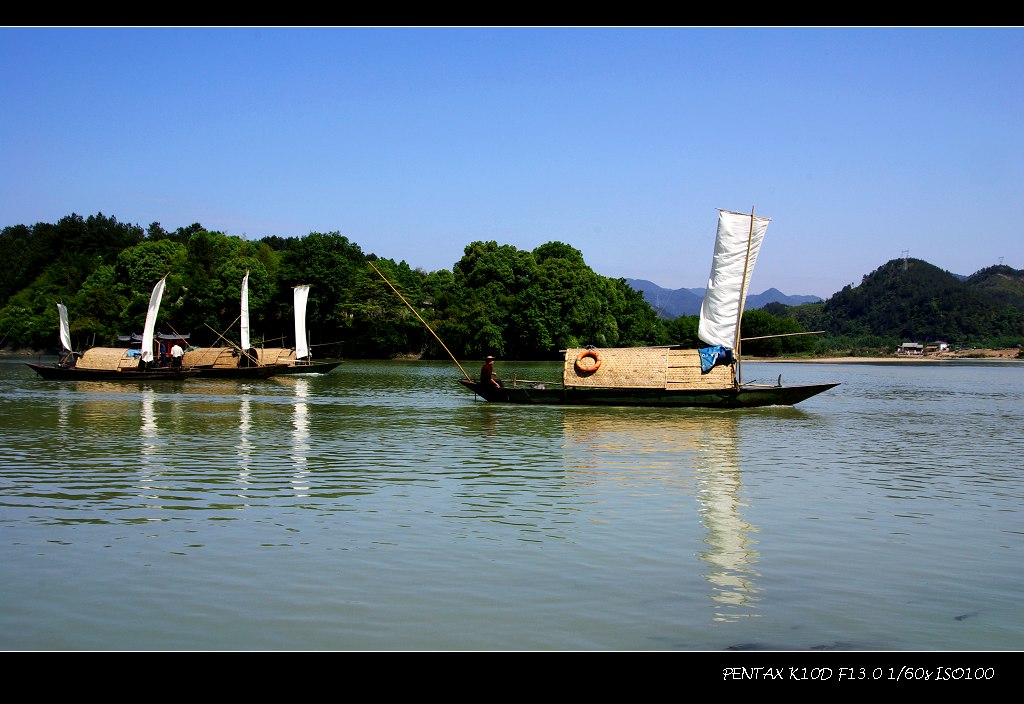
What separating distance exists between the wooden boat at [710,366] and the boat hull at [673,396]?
4 centimetres

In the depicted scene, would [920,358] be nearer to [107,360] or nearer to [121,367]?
[121,367]

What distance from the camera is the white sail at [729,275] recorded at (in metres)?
37.0

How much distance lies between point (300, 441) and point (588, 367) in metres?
16.0

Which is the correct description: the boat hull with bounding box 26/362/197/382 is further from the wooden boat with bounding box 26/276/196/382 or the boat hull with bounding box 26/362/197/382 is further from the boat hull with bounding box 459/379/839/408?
the boat hull with bounding box 459/379/839/408

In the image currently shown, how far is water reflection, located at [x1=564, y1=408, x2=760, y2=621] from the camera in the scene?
10.7 metres

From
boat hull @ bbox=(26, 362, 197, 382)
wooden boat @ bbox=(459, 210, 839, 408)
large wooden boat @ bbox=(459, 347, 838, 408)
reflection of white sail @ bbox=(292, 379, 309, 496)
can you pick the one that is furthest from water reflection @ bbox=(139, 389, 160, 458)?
wooden boat @ bbox=(459, 210, 839, 408)

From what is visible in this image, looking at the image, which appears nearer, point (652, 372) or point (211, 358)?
point (652, 372)

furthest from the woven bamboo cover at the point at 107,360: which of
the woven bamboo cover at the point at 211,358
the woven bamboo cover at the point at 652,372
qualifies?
the woven bamboo cover at the point at 652,372

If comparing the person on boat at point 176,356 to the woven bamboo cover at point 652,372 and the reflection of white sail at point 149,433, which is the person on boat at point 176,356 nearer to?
the reflection of white sail at point 149,433

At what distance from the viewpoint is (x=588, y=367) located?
37.8 m

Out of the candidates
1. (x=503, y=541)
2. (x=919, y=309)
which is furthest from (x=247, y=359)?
(x=919, y=309)

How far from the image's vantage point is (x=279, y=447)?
23016 mm
